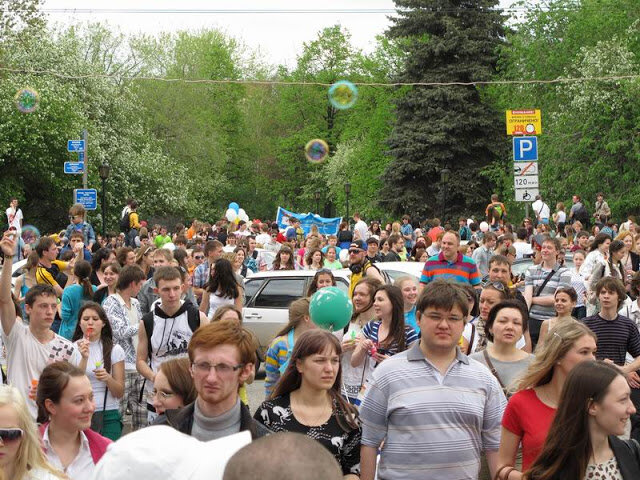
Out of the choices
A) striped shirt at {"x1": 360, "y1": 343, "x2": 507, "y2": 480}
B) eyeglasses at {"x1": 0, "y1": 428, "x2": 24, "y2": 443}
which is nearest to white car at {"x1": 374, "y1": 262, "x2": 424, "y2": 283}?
striped shirt at {"x1": 360, "y1": 343, "x2": 507, "y2": 480}

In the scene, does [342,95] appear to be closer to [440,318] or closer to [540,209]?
[540,209]

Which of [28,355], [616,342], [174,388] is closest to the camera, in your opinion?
[174,388]

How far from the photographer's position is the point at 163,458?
1.93 metres

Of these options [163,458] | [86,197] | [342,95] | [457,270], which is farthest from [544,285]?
[86,197]

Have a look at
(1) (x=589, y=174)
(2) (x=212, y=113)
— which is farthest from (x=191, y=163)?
(1) (x=589, y=174)

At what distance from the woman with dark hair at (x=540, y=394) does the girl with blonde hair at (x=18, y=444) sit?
213cm

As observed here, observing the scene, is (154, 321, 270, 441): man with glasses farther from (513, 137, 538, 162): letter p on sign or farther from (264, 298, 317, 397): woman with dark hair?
(513, 137, 538, 162): letter p on sign

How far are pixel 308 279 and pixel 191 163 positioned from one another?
150 feet

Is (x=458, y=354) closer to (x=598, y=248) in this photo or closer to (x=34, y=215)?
(x=598, y=248)

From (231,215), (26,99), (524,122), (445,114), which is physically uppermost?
(26,99)

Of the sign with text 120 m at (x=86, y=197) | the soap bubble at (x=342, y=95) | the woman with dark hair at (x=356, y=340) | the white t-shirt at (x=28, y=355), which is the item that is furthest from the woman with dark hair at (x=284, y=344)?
the sign with text 120 m at (x=86, y=197)

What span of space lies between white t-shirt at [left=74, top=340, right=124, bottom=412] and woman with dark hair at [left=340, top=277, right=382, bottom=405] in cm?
176

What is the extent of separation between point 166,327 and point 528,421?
3.63 m

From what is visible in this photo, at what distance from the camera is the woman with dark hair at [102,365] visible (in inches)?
305
